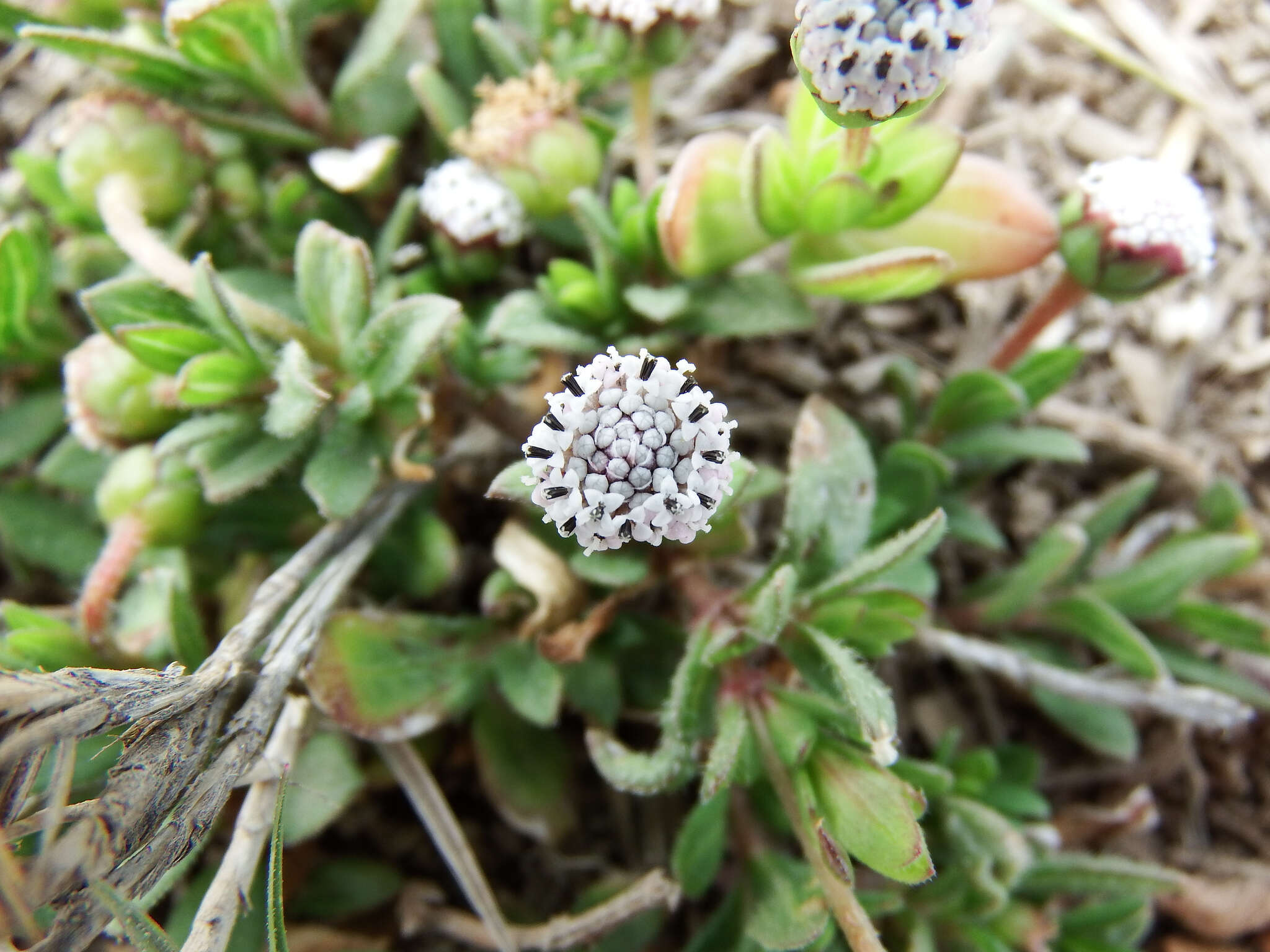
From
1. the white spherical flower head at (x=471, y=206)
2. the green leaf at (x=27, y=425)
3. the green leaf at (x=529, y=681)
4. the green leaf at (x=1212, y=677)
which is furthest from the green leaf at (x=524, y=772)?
the green leaf at (x=1212, y=677)

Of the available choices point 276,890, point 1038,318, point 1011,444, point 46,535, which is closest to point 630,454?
point 276,890

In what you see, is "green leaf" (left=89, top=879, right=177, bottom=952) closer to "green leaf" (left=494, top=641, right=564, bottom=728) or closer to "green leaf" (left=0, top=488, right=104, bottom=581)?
"green leaf" (left=494, top=641, right=564, bottom=728)

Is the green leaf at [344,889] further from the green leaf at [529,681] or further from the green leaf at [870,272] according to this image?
the green leaf at [870,272]

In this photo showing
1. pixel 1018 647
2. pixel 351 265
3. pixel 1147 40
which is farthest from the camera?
pixel 1147 40

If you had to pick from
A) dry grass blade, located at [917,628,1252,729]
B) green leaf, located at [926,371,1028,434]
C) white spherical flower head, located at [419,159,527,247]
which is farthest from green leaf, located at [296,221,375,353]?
dry grass blade, located at [917,628,1252,729]

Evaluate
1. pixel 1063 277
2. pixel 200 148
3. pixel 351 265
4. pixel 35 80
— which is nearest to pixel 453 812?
pixel 351 265

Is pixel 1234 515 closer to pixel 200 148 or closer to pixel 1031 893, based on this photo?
pixel 1031 893
